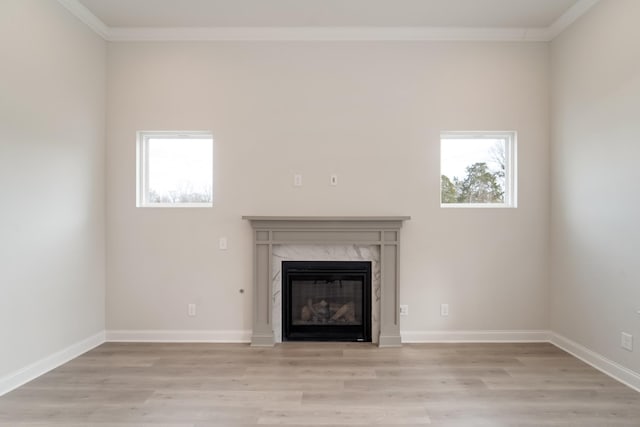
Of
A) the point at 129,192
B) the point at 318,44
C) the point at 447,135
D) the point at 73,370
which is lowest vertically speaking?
the point at 73,370

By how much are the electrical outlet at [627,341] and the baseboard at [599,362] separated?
0.15 metres

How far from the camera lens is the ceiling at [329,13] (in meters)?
3.16

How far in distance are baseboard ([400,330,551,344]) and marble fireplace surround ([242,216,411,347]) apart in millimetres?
203

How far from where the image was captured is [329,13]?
3.32 meters

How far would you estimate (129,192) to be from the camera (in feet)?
12.1

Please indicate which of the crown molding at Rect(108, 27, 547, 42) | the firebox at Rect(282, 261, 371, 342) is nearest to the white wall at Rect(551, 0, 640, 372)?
the crown molding at Rect(108, 27, 547, 42)

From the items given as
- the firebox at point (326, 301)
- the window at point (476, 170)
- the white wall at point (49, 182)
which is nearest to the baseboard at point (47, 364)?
the white wall at point (49, 182)

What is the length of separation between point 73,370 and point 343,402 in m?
2.13

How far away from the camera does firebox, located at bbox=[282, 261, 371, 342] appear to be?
3.66 meters

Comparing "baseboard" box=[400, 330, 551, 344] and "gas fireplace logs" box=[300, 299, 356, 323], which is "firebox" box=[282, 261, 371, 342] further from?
"baseboard" box=[400, 330, 551, 344]

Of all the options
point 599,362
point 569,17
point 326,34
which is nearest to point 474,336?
point 599,362

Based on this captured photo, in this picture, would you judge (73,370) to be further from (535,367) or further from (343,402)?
(535,367)

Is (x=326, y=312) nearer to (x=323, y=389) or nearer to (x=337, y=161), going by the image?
(x=323, y=389)

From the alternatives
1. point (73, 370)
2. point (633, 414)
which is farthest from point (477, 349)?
point (73, 370)
